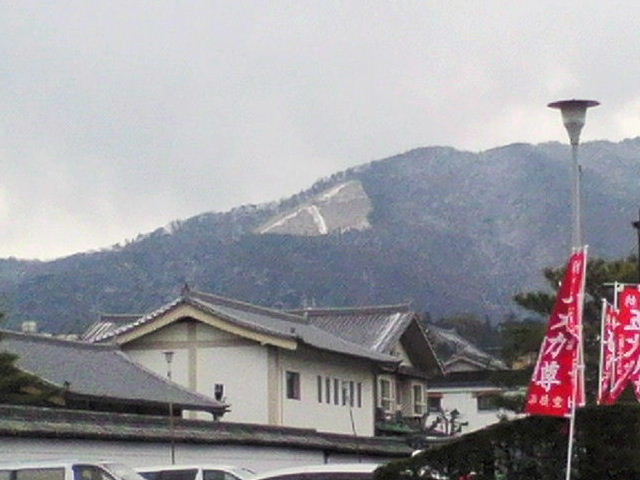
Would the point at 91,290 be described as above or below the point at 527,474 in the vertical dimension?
above

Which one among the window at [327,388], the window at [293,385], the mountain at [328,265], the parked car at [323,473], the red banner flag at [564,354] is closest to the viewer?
the red banner flag at [564,354]

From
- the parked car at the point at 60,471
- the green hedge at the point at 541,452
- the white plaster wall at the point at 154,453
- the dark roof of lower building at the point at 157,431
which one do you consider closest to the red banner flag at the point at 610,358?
the green hedge at the point at 541,452

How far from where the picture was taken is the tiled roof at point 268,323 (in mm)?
48625

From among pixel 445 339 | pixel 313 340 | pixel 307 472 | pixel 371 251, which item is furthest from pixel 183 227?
pixel 307 472

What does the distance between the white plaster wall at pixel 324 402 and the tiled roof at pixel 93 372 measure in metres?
5.26

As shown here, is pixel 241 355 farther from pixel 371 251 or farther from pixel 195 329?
pixel 371 251

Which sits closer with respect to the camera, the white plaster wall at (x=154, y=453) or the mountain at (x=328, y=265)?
the white plaster wall at (x=154, y=453)

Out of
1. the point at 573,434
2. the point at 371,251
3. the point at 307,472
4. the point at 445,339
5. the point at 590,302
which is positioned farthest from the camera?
the point at 371,251

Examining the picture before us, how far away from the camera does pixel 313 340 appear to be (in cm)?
5212

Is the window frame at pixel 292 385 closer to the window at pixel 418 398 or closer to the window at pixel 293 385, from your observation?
the window at pixel 293 385

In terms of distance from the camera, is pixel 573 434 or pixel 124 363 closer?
pixel 573 434

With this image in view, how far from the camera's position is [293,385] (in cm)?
5000

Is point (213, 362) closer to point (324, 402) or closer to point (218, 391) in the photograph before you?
point (218, 391)

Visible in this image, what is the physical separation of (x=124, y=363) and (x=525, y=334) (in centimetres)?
1290
